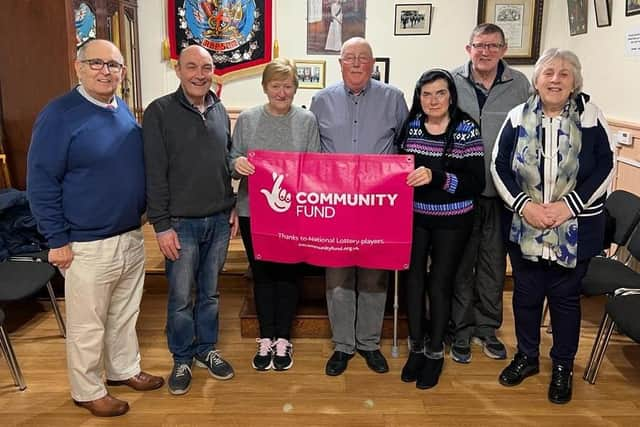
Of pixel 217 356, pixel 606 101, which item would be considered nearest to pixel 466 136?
pixel 217 356

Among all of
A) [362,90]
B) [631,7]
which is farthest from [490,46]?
[631,7]

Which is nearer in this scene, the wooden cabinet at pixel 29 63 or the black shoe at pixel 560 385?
the black shoe at pixel 560 385

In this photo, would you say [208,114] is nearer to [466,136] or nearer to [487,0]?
[466,136]

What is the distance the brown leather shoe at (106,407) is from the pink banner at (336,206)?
2.87ft

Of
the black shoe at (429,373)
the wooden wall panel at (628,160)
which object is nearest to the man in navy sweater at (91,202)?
the black shoe at (429,373)

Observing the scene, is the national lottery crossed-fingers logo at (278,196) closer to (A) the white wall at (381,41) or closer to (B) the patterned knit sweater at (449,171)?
(B) the patterned knit sweater at (449,171)

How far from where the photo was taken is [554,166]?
2326 mm

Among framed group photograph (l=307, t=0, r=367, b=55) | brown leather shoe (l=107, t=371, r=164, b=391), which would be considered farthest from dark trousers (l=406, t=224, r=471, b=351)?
framed group photograph (l=307, t=0, r=367, b=55)

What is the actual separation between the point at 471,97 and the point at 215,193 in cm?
122

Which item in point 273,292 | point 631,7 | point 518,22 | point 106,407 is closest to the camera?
point 106,407

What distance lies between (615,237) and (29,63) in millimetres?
3343

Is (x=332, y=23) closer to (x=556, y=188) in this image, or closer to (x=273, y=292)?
(x=273, y=292)

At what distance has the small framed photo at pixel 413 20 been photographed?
187 inches

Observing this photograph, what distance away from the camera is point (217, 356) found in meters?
2.69
